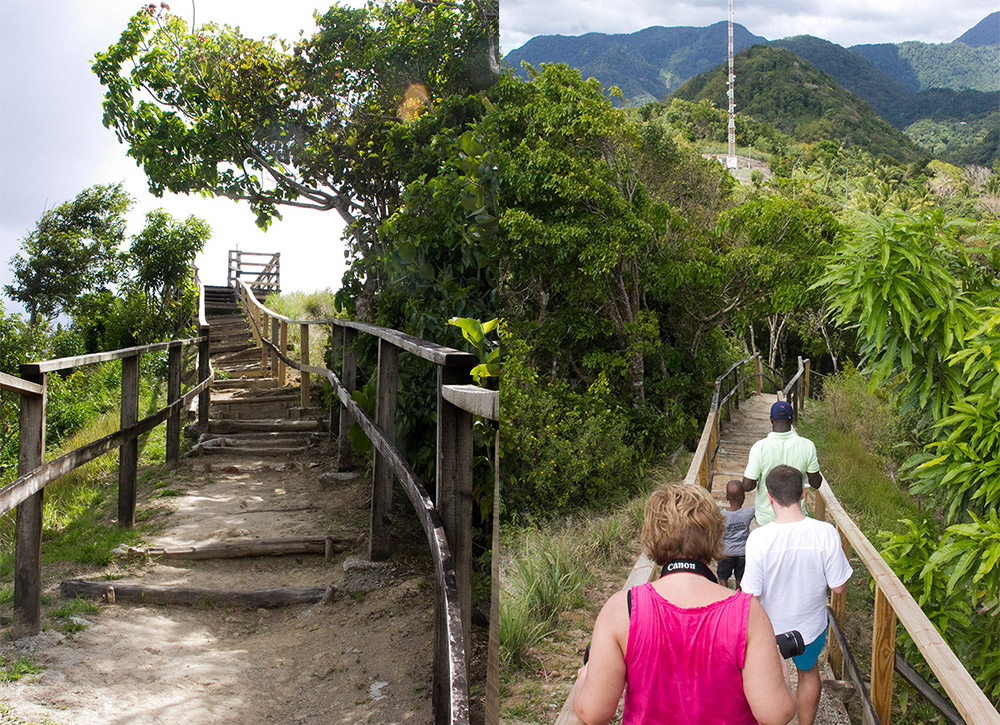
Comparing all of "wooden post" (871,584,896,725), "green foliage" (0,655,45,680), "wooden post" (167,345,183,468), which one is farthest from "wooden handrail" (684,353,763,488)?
"wooden post" (167,345,183,468)

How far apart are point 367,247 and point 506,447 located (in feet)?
6.56

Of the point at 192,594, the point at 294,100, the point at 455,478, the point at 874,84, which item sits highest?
the point at 294,100

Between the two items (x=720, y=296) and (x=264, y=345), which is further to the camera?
(x=264, y=345)

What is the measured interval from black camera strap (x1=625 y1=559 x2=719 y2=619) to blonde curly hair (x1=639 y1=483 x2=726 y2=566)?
13 millimetres

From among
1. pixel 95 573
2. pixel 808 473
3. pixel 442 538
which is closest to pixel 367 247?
pixel 442 538

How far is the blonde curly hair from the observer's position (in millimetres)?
1280

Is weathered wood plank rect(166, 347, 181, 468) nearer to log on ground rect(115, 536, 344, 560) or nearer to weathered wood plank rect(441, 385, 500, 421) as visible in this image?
log on ground rect(115, 536, 344, 560)

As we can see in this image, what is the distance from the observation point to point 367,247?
11.0 feet

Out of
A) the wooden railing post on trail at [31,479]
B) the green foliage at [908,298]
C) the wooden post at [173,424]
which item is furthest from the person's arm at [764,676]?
the wooden post at [173,424]

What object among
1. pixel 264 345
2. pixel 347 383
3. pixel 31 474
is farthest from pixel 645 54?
pixel 264 345

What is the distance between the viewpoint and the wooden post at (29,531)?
10.5 feet

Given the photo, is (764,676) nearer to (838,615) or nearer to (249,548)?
(838,615)

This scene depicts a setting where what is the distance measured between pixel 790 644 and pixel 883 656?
11.0 inches

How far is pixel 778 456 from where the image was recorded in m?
1.43
